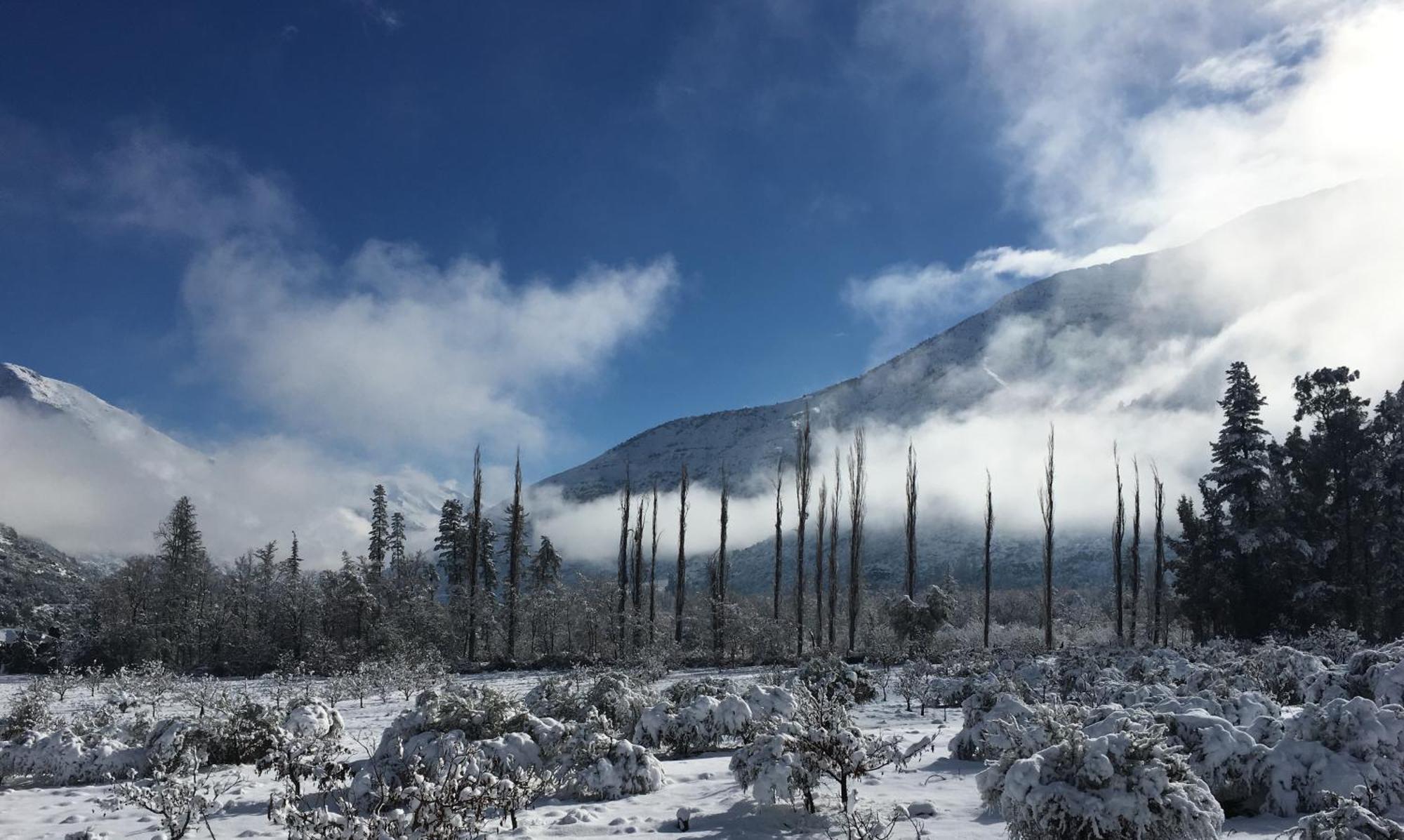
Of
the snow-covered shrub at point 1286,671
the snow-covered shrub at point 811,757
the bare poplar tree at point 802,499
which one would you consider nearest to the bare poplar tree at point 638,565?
the bare poplar tree at point 802,499

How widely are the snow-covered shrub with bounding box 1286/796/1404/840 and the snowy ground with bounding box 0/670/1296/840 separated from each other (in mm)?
2317

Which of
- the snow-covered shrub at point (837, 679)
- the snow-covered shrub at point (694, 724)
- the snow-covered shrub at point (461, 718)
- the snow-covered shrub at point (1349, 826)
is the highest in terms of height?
the snow-covered shrub at point (1349, 826)

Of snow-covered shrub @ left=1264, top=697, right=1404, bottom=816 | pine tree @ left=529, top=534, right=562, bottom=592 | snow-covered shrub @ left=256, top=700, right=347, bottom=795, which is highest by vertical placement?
snow-covered shrub @ left=1264, top=697, right=1404, bottom=816

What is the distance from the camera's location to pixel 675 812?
7.82m

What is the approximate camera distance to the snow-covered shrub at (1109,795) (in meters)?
5.15

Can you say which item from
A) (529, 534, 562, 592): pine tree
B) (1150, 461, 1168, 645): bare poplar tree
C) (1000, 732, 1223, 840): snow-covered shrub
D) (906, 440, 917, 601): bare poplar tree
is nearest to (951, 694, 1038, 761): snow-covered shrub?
(1000, 732, 1223, 840): snow-covered shrub

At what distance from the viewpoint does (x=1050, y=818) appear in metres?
5.22

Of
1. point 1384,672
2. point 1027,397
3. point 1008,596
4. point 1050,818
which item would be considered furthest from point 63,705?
point 1027,397

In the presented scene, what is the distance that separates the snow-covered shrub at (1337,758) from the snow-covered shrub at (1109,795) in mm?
2384

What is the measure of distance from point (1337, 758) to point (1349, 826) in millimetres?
3340

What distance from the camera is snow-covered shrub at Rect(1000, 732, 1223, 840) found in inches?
203

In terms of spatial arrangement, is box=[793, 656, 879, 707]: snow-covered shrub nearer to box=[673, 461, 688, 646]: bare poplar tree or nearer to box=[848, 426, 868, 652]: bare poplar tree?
box=[673, 461, 688, 646]: bare poplar tree

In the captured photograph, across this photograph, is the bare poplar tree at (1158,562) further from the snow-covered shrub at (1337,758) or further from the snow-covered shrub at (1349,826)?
the snow-covered shrub at (1349,826)

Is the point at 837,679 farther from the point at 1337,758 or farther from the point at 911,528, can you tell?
the point at 911,528
